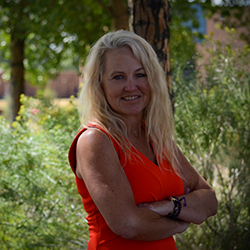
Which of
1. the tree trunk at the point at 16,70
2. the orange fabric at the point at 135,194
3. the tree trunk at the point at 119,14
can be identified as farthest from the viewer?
the tree trunk at the point at 16,70

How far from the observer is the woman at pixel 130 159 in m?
1.62

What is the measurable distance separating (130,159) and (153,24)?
1910 millimetres

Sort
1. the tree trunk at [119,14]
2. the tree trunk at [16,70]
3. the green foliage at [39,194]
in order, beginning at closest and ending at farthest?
1. the green foliage at [39,194]
2. the tree trunk at [119,14]
3. the tree trunk at [16,70]

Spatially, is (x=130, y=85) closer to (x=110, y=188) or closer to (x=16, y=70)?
(x=110, y=188)

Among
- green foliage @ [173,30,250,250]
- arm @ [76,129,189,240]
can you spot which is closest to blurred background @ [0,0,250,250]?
green foliage @ [173,30,250,250]

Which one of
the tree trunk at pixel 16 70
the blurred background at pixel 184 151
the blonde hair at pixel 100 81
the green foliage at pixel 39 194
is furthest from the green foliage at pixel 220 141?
the tree trunk at pixel 16 70

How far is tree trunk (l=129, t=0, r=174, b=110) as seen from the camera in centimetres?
331

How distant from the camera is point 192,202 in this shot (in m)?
1.97

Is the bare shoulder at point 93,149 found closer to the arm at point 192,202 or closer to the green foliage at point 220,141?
the arm at point 192,202

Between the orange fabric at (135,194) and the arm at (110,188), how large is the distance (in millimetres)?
68

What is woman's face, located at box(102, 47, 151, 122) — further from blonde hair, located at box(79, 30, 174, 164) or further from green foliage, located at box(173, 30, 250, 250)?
green foliage, located at box(173, 30, 250, 250)

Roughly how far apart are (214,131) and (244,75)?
91 centimetres

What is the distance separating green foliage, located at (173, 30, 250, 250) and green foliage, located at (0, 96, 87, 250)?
1.19 metres

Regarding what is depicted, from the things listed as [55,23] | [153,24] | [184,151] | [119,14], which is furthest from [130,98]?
[55,23]
